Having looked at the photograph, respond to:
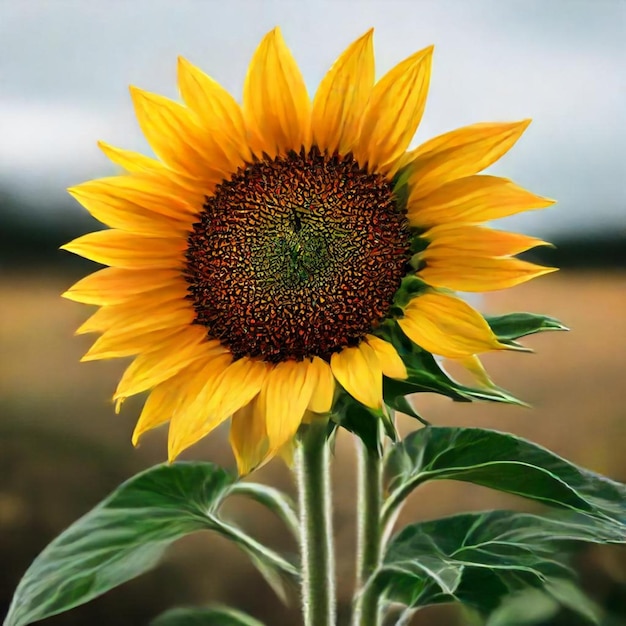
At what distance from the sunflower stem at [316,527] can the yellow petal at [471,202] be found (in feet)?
0.80

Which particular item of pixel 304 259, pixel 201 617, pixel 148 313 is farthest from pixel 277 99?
pixel 201 617

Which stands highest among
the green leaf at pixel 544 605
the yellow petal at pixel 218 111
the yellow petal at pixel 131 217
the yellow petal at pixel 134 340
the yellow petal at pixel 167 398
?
the yellow petal at pixel 218 111

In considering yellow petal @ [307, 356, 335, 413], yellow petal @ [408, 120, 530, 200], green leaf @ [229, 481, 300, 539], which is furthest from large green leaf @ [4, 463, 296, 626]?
yellow petal @ [408, 120, 530, 200]

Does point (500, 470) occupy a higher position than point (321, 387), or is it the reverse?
point (321, 387)

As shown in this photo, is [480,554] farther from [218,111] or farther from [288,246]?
[218,111]

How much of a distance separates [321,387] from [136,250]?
277 millimetres

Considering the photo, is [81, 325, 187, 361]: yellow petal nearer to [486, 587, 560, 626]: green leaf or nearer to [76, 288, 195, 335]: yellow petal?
[76, 288, 195, 335]: yellow petal

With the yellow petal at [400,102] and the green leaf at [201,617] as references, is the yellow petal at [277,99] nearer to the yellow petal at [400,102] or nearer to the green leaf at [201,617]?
the yellow petal at [400,102]

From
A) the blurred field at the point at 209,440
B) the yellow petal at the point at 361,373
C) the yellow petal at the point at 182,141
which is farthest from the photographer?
the blurred field at the point at 209,440

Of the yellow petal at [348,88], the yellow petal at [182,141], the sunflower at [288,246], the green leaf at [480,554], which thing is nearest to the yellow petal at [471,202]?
the sunflower at [288,246]

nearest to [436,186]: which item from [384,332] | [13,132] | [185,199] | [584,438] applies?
[384,332]

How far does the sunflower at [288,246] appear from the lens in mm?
809

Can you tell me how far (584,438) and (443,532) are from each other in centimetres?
21

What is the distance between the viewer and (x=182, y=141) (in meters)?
0.88
